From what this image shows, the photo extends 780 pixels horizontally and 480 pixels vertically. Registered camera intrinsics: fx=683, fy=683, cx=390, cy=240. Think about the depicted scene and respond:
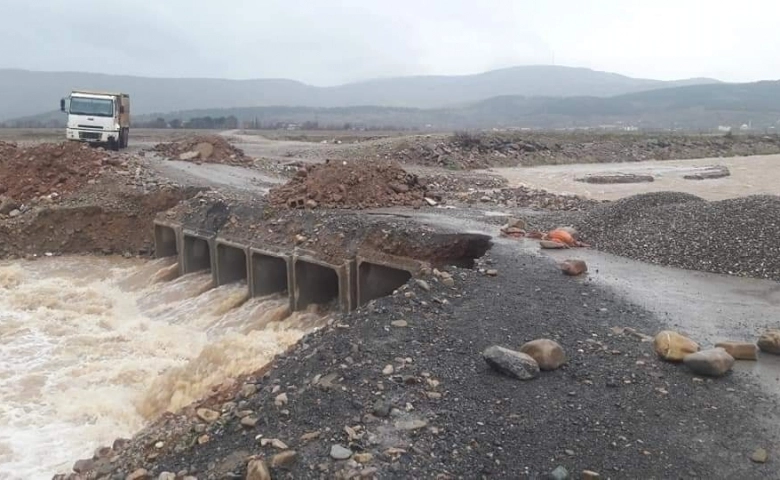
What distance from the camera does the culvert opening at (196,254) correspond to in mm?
17672

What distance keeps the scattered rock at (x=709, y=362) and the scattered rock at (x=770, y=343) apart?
0.92m

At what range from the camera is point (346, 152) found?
1587 inches

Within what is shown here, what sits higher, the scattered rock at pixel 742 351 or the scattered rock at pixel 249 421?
the scattered rock at pixel 742 351

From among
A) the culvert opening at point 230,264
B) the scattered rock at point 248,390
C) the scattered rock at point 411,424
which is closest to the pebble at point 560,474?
Result: the scattered rock at point 411,424

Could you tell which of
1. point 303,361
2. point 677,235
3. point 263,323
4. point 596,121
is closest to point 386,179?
point 263,323

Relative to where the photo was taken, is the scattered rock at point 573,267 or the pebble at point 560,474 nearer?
the pebble at point 560,474

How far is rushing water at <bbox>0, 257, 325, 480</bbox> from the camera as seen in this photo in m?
9.28

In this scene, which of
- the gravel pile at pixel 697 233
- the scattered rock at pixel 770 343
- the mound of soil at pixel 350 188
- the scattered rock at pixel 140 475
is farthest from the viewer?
the mound of soil at pixel 350 188

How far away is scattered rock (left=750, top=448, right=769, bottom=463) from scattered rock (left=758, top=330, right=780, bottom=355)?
2.47 meters

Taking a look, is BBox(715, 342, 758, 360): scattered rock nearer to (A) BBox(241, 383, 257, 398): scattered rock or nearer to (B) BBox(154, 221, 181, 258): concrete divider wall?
(A) BBox(241, 383, 257, 398): scattered rock

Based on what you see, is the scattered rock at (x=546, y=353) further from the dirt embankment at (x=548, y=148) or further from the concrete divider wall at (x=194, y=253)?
the dirt embankment at (x=548, y=148)

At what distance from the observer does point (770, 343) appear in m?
7.73

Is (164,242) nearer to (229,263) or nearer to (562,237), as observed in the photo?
(229,263)

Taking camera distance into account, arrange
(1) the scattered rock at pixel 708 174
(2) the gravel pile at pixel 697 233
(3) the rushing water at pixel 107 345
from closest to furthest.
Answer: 1. (3) the rushing water at pixel 107 345
2. (2) the gravel pile at pixel 697 233
3. (1) the scattered rock at pixel 708 174
